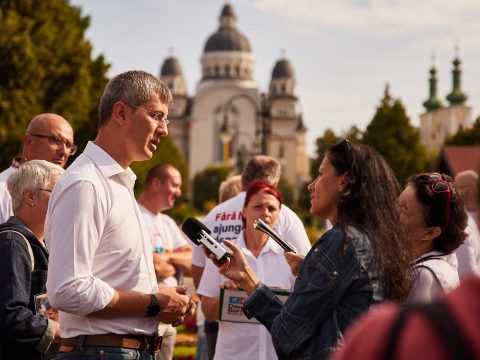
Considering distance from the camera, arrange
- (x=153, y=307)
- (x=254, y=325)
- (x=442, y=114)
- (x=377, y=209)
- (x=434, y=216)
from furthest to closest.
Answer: (x=442, y=114)
(x=254, y=325)
(x=434, y=216)
(x=153, y=307)
(x=377, y=209)

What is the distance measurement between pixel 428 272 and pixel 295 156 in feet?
478

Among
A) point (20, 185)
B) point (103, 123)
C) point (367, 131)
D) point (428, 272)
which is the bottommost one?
point (428, 272)

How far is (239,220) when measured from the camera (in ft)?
23.9

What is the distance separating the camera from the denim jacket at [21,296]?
13.7 ft

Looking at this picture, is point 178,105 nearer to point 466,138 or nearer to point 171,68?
point 171,68

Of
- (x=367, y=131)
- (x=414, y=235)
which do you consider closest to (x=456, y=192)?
(x=414, y=235)

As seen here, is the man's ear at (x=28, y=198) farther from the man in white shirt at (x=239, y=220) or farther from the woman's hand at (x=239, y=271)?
the man in white shirt at (x=239, y=220)

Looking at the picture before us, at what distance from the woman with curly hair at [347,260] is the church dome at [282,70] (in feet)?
504

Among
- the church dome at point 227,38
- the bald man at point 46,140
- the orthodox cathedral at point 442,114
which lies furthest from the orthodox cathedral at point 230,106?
the bald man at point 46,140

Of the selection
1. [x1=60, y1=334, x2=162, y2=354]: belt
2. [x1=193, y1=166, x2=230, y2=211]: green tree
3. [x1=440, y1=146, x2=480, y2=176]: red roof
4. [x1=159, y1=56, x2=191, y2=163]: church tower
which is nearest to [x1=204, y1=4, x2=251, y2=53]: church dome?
[x1=159, y1=56, x2=191, y2=163]: church tower

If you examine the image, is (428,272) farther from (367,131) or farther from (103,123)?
(367,131)

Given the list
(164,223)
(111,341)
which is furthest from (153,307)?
(164,223)

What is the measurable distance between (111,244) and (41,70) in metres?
26.6

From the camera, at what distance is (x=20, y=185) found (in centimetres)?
466
